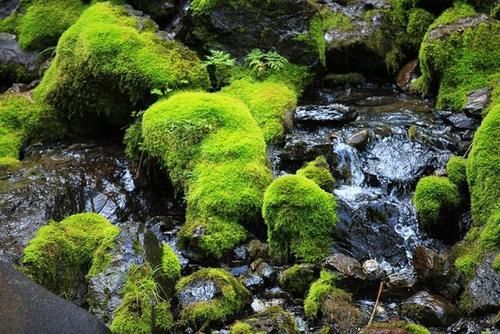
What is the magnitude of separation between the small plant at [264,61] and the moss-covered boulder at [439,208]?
4527 mm

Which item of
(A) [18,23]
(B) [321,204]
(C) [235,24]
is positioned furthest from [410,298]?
(A) [18,23]

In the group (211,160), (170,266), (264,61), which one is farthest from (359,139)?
(170,266)

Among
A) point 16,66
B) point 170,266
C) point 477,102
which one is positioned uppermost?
point 477,102

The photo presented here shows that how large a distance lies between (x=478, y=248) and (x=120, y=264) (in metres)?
3.65

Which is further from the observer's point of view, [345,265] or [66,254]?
[345,265]

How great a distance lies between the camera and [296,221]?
6.40 metres

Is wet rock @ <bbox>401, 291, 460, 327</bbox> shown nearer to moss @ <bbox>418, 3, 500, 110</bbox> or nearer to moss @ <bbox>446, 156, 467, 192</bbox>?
moss @ <bbox>446, 156, 467, 192</bbox>

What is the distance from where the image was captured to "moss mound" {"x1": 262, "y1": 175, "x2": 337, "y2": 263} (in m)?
6.36

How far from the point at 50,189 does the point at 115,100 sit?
2.23m

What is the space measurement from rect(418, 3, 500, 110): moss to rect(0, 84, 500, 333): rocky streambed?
0.56 meters

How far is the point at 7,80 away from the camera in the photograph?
1207 centimetres

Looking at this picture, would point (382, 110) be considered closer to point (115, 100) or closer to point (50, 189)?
point (115, 100)

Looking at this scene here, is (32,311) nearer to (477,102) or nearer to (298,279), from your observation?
(298,279)

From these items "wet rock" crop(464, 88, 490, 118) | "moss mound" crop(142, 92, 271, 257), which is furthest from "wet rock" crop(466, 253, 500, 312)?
"wet rock" crop(464, 88, 490, 118)
